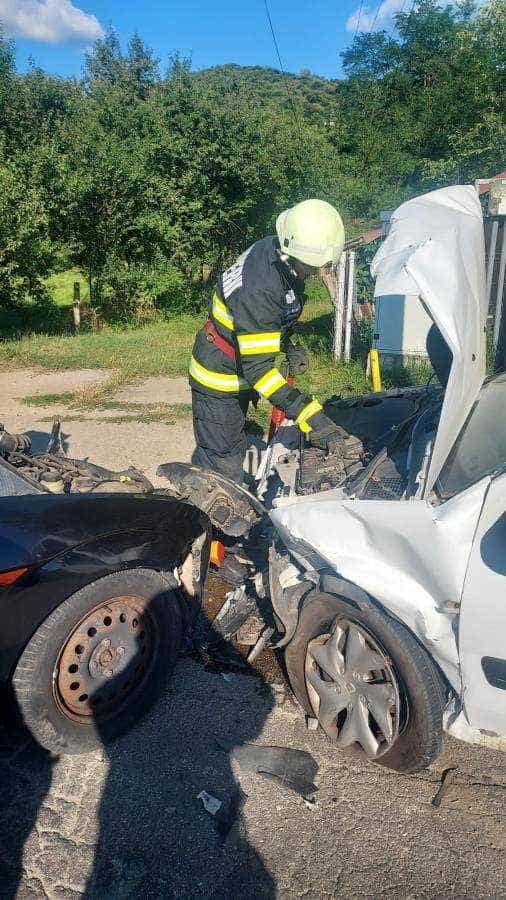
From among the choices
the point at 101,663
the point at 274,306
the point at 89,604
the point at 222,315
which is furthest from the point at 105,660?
the point at 222,315

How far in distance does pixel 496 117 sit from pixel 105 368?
22.8 meters

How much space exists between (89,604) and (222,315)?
2020 millimetres

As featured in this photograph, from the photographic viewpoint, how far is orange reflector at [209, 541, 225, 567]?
12.4ft

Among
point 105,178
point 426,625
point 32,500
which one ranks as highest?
point 105,178

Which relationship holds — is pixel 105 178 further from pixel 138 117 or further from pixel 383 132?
pixel 383 132

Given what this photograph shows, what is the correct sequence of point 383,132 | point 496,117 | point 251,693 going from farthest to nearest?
point 383,132, point 496,117, point 251,693

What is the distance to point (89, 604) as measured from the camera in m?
2.49

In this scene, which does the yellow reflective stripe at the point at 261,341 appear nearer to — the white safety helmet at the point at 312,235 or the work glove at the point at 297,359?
the white safety helmet at the point at 312,235

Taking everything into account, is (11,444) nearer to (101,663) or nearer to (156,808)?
(101,663)

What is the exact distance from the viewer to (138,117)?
16438mm

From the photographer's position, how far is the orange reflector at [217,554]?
377 centimetres

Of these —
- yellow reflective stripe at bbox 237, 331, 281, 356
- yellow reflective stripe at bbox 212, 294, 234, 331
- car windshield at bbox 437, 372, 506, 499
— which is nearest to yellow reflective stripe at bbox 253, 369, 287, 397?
yellow reflective stripe at bbox 237, 331, 281, 356

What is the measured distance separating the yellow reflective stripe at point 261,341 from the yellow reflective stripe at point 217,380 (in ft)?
1.72

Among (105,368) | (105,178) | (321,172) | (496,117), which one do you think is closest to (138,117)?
(105,178)
